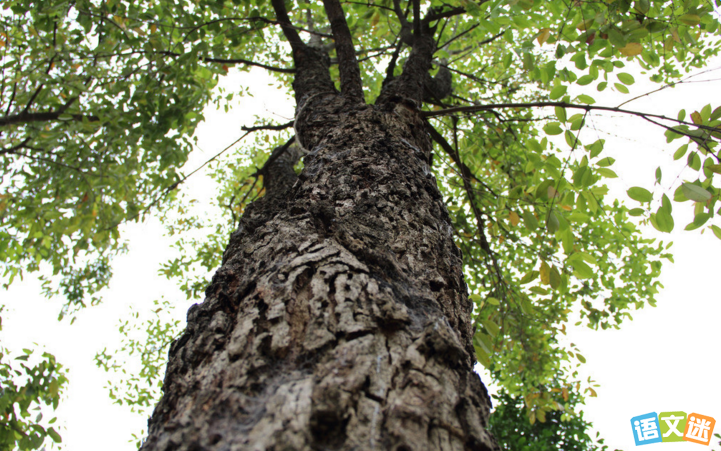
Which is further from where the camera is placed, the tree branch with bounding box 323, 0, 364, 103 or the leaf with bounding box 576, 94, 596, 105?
the tree branch with bounding box 323, 0, 364, 103

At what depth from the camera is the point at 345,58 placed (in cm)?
276

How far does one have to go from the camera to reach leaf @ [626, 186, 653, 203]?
5.11 ft

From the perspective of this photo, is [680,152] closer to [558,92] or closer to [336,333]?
[558,92]

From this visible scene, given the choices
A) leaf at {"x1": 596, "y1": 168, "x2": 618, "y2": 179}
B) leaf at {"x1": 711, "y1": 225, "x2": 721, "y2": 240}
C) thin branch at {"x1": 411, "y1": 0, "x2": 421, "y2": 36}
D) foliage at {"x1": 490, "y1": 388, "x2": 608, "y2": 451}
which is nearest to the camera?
leaf at {"x1": 711, "y1": 225, "x2": 721, "y2": 240}

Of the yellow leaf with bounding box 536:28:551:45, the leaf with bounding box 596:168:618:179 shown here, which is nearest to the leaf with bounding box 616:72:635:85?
the yellow leaf with bounding box 536:28:551:45

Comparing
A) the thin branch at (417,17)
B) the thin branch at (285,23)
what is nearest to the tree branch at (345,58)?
the thin branch at (285,23)

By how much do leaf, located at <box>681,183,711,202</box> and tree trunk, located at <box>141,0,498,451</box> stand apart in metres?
0.90

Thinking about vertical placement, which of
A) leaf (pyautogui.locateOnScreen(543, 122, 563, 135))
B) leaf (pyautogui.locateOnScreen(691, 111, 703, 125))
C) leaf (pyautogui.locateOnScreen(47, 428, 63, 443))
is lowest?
leaf (pyautogui.locateOnScreen(47, 428, 63, 443))

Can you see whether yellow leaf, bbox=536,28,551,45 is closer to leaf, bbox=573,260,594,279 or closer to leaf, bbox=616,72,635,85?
leaf, bbox=616,72,635,85

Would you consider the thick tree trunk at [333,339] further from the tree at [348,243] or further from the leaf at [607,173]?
the leaf at [607,173]

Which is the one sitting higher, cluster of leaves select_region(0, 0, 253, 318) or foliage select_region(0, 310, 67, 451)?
cluster of leaves select_region(0, 0, 253, 318)

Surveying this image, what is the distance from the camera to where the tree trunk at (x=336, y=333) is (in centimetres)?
64

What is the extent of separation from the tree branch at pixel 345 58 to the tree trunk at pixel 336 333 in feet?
3.39

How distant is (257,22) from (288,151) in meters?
1.50
